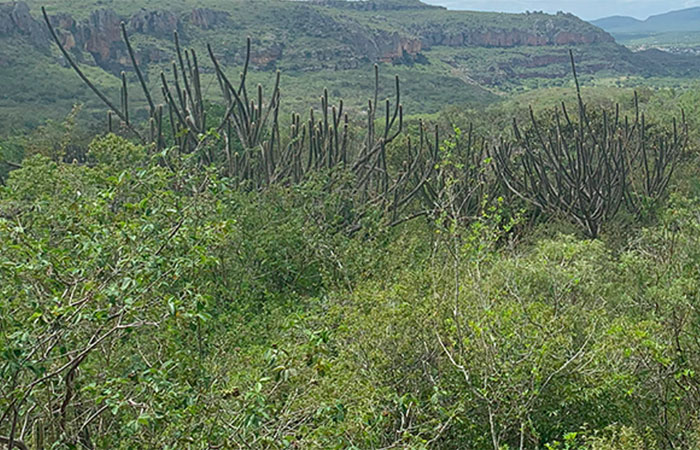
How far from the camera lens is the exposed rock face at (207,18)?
85.1m

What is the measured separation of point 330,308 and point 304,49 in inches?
3207

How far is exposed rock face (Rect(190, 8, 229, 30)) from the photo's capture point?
8506 centimetres

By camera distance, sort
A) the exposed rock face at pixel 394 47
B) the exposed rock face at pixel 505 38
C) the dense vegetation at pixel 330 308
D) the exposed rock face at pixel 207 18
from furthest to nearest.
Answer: the exposed rock face at pixel 505 38
the exposed rock face at pixel 394 47
the exposed rock face at pixel 207 18
the dense vegetation at pixel 330 308

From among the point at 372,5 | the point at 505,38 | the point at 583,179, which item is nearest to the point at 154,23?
the point at 505,38

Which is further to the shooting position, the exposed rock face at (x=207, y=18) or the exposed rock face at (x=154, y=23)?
the exposed rock face at (x=207, y=18)

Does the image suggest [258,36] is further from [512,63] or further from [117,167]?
[117,167]

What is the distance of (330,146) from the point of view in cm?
1480

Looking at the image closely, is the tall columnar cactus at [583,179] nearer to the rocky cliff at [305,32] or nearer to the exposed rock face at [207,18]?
the rocky cliff at [305,32]

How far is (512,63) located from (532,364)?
110690 millimetres

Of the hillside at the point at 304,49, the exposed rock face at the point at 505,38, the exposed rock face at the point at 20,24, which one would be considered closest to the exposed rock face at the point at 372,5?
the hillside at the point at 304,49

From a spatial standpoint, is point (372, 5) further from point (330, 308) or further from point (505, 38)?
point (330, 308)

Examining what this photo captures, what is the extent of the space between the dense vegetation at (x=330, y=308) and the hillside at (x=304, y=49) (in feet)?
112

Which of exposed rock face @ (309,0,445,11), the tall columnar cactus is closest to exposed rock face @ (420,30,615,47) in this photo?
exposed rock face @ (309,0,445,11)

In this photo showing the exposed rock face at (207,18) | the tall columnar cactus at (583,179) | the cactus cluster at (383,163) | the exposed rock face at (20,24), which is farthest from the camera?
the exposed rock face at (207,18)
